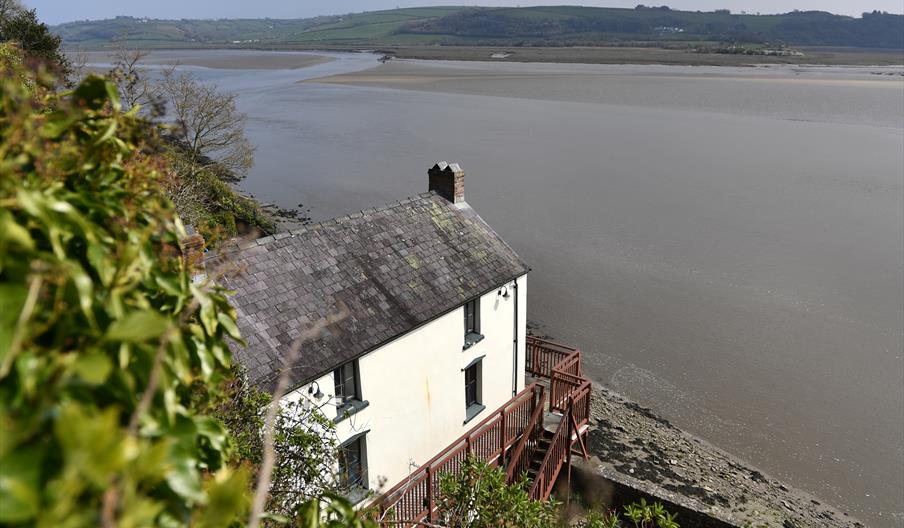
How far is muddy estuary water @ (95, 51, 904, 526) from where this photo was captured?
19781 mm

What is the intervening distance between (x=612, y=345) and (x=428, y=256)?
10.8m

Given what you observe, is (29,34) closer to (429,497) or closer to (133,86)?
(133,86)

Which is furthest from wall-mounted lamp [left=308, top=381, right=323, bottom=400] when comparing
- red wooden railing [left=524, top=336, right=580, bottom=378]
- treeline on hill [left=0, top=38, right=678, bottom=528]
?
red wooden railing [left=524, top=336, right=580, bottom=378]

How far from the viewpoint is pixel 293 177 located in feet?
140

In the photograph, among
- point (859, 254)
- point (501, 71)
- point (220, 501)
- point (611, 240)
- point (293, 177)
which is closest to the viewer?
point (220, 501)

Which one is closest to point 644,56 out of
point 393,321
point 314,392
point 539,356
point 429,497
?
point 539,356

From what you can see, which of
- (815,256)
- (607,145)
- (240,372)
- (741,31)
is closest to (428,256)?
(240,372)

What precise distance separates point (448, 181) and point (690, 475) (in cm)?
932

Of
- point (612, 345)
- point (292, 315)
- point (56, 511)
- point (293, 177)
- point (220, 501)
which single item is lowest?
point (612, 345)

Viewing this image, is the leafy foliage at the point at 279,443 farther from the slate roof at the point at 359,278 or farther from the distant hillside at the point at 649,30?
the distant hillside at the point at 649,30

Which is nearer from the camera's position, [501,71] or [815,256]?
[815,256]

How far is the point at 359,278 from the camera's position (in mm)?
13305

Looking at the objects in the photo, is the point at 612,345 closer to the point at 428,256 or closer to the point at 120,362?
the point at 428,256

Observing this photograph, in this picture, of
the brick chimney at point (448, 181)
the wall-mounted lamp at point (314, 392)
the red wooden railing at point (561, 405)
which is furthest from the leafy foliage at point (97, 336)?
the brick chimney at point (448, 181)
